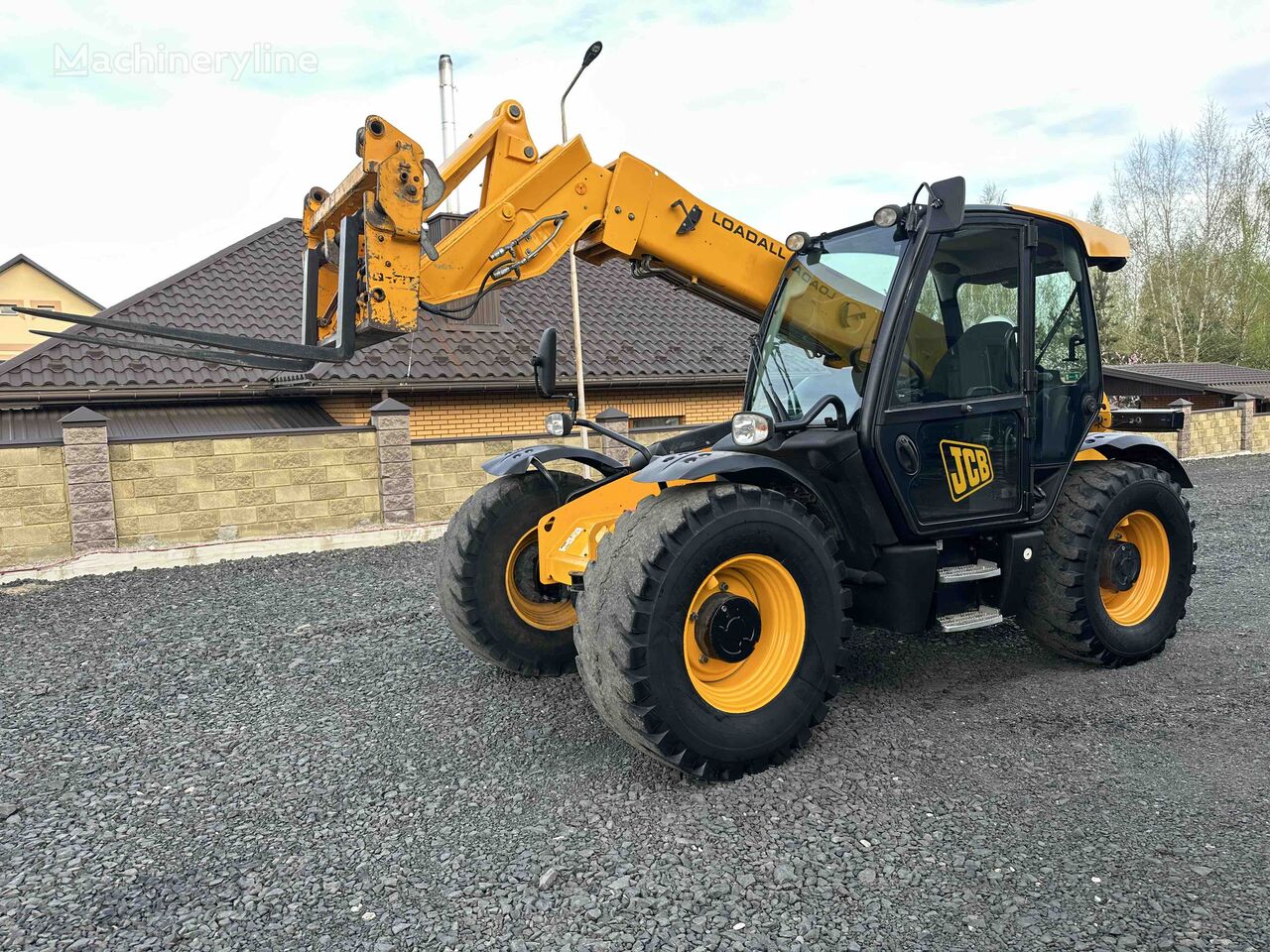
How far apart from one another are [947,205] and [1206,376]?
98.0 ft

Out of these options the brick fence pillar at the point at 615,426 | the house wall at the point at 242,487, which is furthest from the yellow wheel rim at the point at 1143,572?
the house wall at the point at 242,487

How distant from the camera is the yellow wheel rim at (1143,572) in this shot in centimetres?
485

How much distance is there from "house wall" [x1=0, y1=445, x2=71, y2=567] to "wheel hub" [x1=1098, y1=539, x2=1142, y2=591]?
9178 millimetres

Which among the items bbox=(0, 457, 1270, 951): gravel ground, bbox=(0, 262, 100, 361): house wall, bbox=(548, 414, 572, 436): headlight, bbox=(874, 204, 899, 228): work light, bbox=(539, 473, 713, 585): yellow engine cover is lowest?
bbox=(0, 457, 1270, 951): gravel ground

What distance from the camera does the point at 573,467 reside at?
39.7 ft

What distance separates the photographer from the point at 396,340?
1334 centimetres

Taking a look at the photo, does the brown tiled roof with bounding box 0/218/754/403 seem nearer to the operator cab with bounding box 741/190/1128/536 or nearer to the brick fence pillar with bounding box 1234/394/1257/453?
the operator cab with bounding box 741/190/1128/536

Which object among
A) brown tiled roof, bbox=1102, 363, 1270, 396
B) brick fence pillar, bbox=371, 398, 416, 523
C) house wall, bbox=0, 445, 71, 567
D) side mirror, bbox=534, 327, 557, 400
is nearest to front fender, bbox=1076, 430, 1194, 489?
side mirror, bbox=534, 327, 557, 400

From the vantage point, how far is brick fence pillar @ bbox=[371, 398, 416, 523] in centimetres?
1029

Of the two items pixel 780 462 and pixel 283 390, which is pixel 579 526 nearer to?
pixel 780 462

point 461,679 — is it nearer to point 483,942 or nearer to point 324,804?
point 324,804

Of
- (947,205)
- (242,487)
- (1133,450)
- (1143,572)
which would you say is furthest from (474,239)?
(242,487)

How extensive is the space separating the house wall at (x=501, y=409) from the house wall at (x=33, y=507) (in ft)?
13.1

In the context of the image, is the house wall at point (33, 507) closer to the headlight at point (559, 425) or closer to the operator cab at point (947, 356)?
the headlight at point (559, 425)
